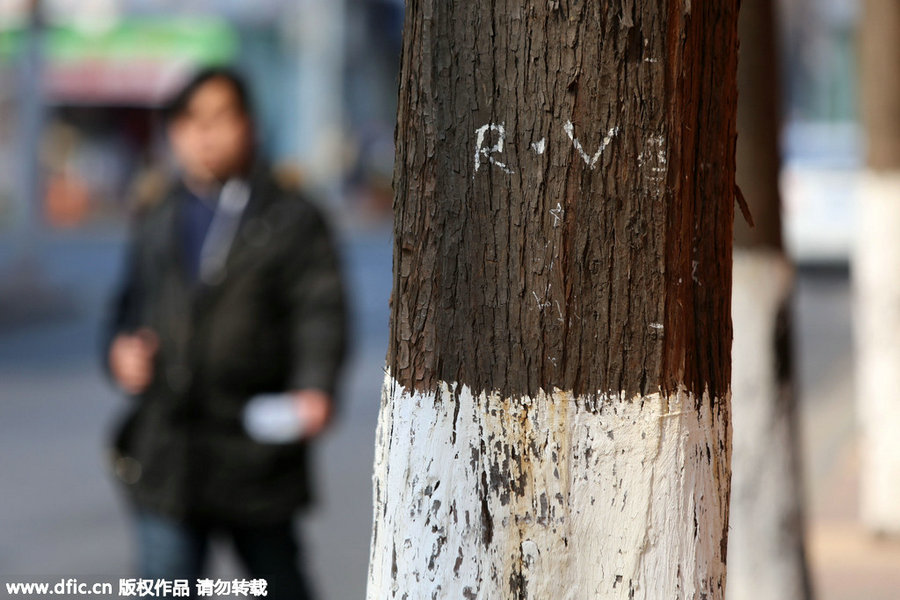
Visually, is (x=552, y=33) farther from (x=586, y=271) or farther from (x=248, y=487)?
(x=248, y=487)

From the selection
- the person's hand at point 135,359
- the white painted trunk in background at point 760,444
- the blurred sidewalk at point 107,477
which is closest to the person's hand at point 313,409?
the person's hand at point 135,359

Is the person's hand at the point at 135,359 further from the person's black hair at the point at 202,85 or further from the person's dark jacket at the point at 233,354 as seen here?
the person's black hair at the point at 202,85

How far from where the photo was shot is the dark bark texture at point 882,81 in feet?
20.9

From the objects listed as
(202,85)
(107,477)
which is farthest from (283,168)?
(202,85)

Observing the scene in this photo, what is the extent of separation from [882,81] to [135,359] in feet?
14.0

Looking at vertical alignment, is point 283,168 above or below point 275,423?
above

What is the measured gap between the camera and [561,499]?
1.83 meters

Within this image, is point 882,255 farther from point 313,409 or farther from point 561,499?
point 561,499

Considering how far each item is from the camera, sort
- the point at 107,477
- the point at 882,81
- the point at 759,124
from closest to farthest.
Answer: the point at 759,124 < the point at 882,81 < the point at 107,477

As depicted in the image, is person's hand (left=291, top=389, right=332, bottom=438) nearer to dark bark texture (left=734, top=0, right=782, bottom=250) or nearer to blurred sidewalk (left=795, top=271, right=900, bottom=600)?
dark bark texture (left=734, top=0, right=782, bottom=250)

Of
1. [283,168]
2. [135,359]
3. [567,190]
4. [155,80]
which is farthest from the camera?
[283,168]

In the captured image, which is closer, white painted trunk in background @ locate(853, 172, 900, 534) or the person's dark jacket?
the person's dark jacket

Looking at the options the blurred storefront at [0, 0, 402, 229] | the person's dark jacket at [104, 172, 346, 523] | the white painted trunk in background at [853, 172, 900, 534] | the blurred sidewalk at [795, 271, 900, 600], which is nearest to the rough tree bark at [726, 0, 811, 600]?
the blurred sidewalk at [795, 271, 900, 600]

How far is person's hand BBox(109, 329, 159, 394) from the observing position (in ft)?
12.2
